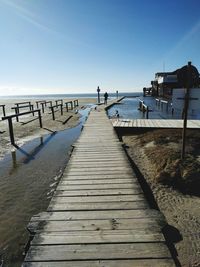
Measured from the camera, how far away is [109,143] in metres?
8.69

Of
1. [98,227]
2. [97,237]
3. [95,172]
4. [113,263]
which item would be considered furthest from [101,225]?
[95,172]

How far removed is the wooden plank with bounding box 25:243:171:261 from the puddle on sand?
3.26 feet

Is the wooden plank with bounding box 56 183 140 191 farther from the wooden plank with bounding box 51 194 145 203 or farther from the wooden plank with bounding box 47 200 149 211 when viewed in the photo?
the wooden plank with bounding box 47 200 149 211

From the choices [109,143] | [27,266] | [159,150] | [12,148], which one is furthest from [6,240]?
[12,148]

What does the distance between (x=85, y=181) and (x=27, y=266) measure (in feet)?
8.36

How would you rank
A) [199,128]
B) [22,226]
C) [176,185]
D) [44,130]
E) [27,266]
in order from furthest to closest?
[44,130] < [199,128] < [176,185] < [22,226] < [27,266]

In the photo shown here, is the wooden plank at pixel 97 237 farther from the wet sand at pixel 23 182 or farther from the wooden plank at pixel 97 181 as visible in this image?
the wooden plank at pixel 97 181

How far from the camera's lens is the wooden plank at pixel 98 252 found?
2.61m

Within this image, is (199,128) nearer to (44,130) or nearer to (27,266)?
(44,130)

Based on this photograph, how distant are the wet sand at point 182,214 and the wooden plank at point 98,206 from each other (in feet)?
2.93

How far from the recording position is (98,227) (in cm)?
319

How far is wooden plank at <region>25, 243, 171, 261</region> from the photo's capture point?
2615 mm

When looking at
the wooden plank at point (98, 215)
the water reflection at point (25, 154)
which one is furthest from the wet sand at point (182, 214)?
the water reflection at point (25, 154)

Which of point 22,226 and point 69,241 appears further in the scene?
point 22,226
